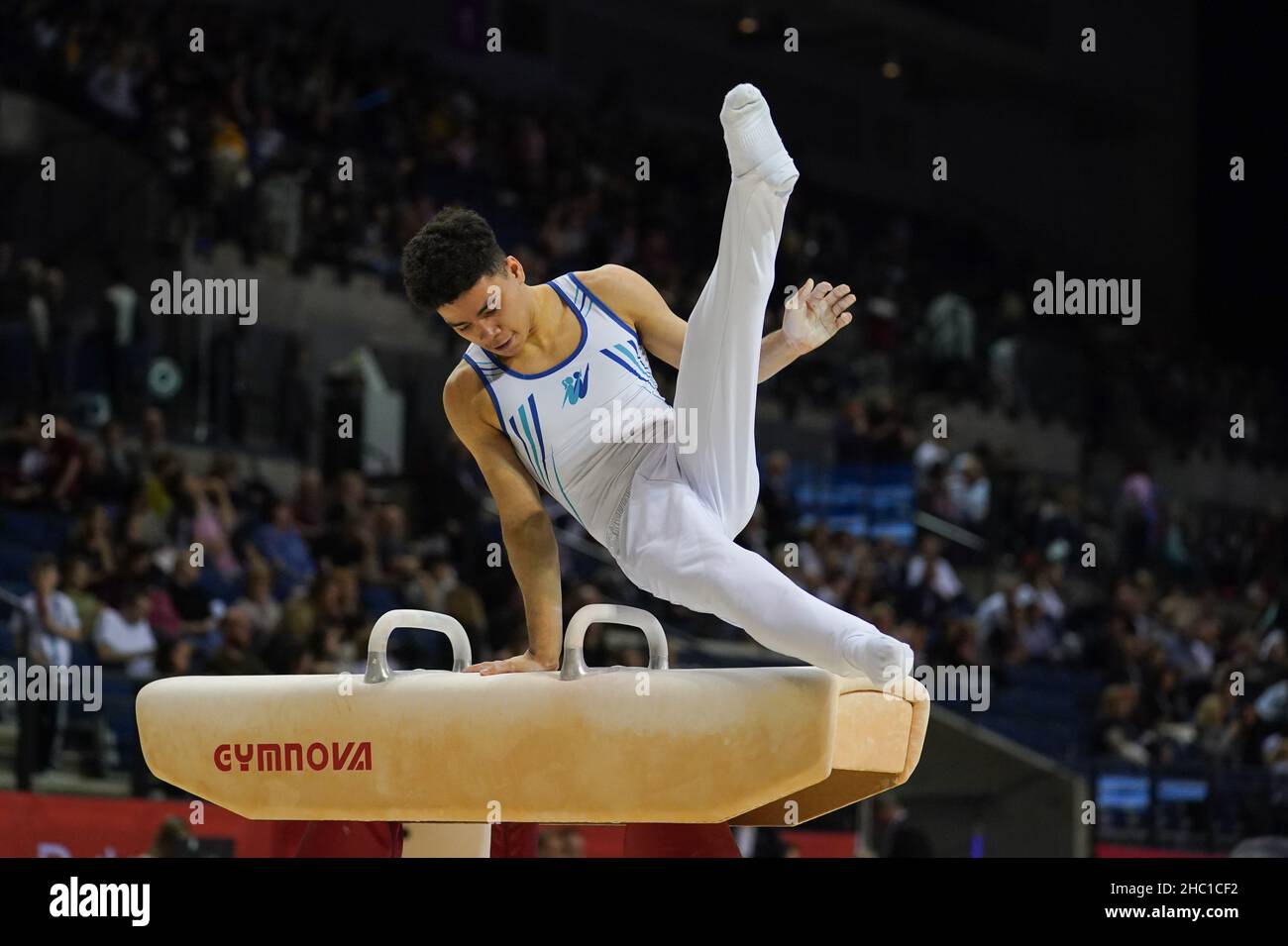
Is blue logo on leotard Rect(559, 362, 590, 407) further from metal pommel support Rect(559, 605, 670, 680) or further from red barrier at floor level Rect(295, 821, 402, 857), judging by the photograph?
red barrier at floor level Rect(295, 821, 402, 857)

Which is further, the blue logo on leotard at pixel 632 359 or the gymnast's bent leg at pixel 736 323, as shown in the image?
the blue logo on leotard at pixel 632 359

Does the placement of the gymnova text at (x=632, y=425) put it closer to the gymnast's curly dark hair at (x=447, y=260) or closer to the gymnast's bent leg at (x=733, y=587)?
the gymnast's bent leg at (x=733, y=587)

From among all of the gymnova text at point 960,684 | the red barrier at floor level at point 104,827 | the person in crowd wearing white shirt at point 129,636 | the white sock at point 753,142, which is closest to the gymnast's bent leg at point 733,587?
the white sock at point 753,142

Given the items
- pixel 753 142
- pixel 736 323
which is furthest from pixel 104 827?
pixel 753 142

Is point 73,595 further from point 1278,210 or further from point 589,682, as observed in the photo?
point 1278,210

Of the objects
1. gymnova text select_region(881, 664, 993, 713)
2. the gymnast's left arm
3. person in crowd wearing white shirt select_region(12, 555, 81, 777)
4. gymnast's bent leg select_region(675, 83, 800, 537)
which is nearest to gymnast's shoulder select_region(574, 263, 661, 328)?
the gymnast's left arm

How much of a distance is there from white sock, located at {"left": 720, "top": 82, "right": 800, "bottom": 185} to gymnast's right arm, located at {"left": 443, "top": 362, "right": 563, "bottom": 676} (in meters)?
1.02

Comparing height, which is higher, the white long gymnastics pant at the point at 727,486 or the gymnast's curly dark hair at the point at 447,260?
the gymnast's curly dark hair at the point at 447,260

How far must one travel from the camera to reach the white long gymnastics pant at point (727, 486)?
3.67m

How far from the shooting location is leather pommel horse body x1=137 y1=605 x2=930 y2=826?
3.67 metres

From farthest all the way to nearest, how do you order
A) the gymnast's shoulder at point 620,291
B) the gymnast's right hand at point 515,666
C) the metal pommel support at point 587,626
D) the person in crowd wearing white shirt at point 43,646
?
1. the person in crowd wearing white shirt at point 43,646
2. the gymnast's shoulder at point 620,291
3. the gymnast's right hand at point 515,666
4. the metal pommel support at point 587,626

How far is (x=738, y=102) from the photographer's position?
3689 millimetres

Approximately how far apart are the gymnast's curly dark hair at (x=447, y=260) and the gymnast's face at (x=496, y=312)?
0.03m
